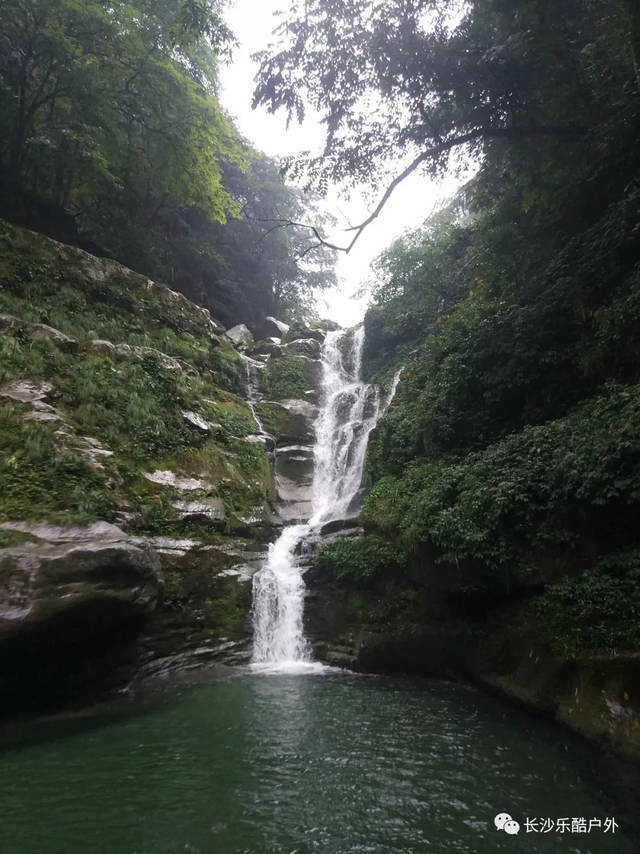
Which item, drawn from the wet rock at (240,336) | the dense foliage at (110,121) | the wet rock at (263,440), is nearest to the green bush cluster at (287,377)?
the wet rock at (240,336)

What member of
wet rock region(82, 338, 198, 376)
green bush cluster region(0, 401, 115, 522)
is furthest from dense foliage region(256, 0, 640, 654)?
wet rock region(82, 338, 198, 376)

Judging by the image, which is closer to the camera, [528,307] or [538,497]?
[538,497]

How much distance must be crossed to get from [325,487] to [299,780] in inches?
442

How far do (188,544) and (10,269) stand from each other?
10.9 m

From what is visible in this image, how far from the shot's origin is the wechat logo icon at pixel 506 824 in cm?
376

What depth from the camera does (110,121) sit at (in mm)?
15578

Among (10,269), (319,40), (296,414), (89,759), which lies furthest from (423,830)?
(10,269)

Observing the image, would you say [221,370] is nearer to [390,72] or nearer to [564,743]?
[390,72]

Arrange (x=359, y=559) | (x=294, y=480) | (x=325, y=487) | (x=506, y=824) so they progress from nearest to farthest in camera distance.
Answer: (x=506, y=824) < (x=359, y=559) < (x=325, y=487) < (x=294, y=480)

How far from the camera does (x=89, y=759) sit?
5.05 meters

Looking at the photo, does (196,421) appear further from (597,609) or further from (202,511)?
(597,609)

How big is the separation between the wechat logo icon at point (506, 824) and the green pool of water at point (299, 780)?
0.05 metres

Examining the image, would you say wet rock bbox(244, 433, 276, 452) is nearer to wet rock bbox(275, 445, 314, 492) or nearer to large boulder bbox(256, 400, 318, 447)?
wet rock bbox(275, 445, 314, 492)

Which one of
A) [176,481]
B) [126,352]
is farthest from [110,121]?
[176,481]
